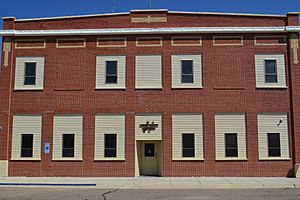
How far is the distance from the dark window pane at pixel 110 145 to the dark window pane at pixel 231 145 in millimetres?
6137

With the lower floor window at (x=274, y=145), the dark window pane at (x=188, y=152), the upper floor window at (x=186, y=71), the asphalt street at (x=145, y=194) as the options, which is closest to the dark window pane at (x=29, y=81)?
the asphalt street at (x=145, y=194)

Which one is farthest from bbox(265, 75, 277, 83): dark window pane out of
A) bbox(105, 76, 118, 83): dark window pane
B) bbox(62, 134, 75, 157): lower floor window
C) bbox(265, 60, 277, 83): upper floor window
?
bbox(62, 134, 75, 157): lower floor window

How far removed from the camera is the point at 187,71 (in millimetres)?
20875

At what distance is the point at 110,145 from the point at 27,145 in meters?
4.70

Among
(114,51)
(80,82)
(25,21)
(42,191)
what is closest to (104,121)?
(80,82)

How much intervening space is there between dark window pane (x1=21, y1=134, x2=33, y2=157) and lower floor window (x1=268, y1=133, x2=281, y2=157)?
43.4 ft

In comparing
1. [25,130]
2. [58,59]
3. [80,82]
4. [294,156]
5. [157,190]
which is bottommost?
[157,190]

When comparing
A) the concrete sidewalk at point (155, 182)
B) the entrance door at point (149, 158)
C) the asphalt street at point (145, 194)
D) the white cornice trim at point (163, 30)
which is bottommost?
the asphalt street at point (145, 194)

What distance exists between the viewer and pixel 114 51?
2112 cm

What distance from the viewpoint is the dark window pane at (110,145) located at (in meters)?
20.4

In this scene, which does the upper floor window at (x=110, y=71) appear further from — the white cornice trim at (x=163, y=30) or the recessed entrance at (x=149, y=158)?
the recessed entrance at (x=149, y=158)

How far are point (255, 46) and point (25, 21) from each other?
528 inches

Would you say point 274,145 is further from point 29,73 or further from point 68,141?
point 29,73

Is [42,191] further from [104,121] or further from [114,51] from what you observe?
[114,51]
